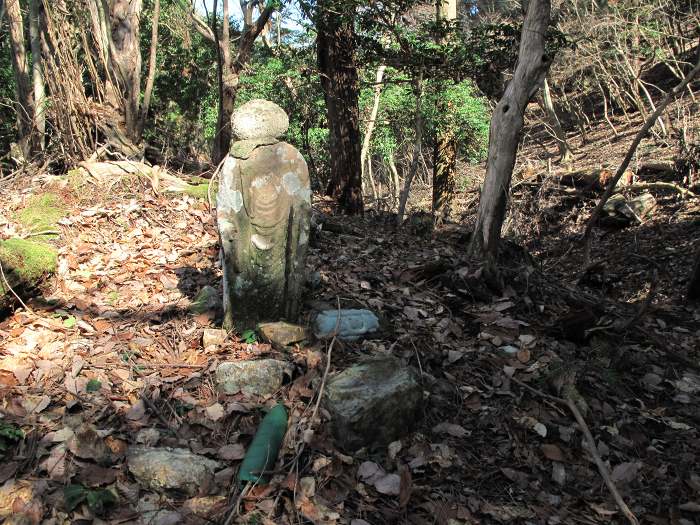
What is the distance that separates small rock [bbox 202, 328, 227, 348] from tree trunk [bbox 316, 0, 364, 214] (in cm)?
560

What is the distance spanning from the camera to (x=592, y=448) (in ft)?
12.0

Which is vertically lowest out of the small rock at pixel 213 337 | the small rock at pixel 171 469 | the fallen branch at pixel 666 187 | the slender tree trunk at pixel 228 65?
the small rock at pixel 171 469

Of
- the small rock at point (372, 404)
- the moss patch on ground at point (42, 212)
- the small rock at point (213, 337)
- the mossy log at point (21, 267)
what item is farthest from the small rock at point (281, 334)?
the moss patch on ground at point (42, 212)

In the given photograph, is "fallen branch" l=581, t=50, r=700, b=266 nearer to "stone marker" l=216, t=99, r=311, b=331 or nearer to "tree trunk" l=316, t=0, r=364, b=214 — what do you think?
"stone marker" l=216, t=99, r=311, b=331

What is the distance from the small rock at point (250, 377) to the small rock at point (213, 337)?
1.41 ft

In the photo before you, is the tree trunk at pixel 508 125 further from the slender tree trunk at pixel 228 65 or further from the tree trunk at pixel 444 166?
the slender tree trunk at pixel 228 65

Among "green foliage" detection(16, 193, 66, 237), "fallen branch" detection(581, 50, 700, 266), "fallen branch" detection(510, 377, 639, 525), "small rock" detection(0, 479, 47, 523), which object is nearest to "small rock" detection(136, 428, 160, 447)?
"small rock" detection(0, 479, 47, 523)

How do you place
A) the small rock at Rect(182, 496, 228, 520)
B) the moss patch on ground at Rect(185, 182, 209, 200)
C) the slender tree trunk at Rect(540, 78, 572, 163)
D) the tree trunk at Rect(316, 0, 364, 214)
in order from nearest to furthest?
the small rock at Rect(182, 496, 228, 520) < the moss patch on ground at Rect(185, 182, 209, 200) < the tree trunk at Rect(316, 0, 364, 214) < the slender tree trunk at Rect(540, 78, 572, 163)

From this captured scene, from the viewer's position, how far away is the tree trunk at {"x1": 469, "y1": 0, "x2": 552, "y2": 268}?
6.09 m

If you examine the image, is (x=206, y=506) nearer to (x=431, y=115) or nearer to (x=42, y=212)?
(x=42, y=212)

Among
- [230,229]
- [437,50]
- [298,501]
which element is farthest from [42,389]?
[437,50]

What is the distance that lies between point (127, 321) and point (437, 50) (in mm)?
6467

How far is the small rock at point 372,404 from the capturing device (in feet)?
11.9

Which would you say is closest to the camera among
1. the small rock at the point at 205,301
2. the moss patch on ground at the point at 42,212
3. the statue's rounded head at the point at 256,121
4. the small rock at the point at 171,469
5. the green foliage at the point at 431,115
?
the small rock at the point at 171,469
